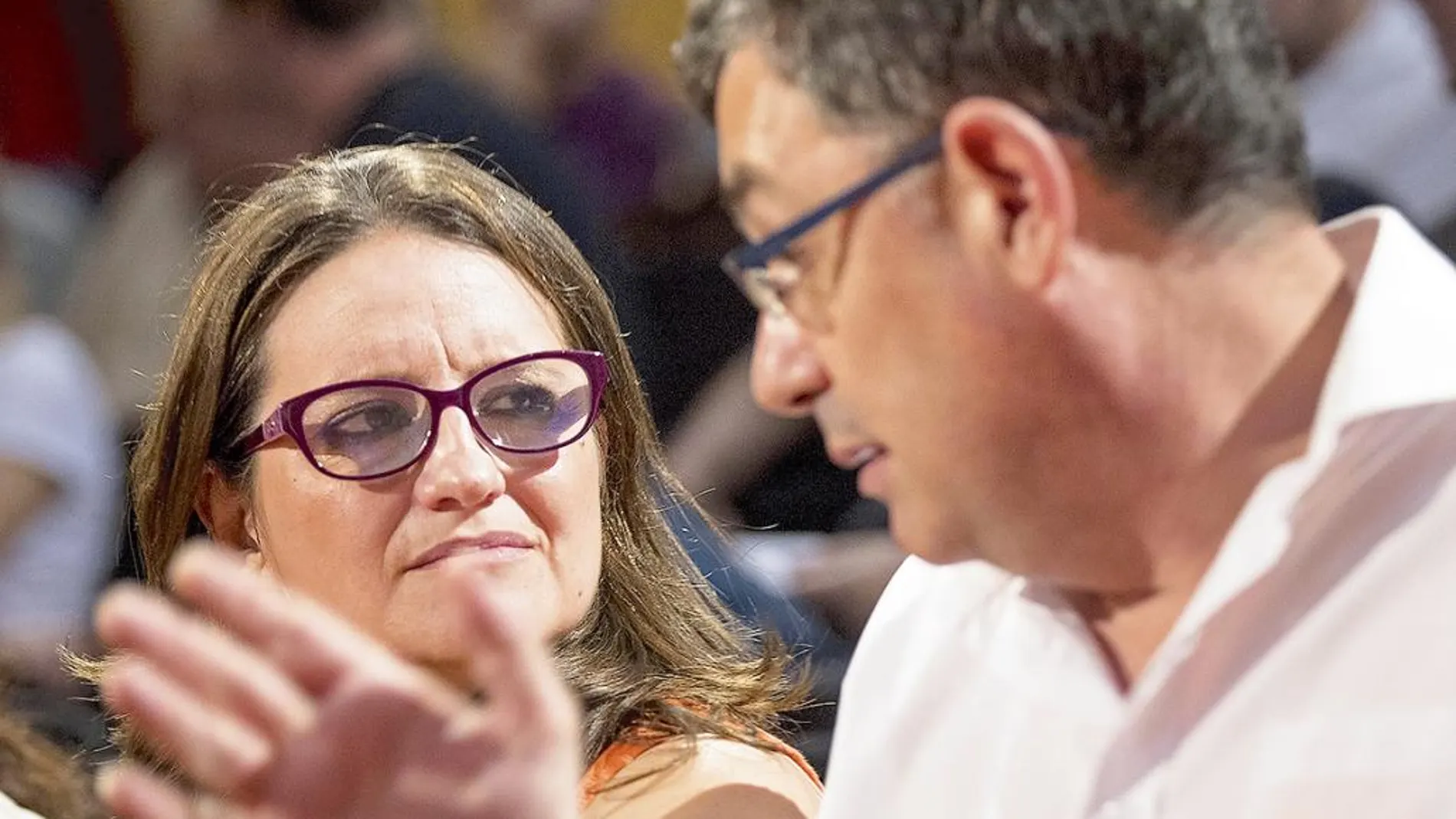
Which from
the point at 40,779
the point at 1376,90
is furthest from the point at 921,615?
the point at 1376,90

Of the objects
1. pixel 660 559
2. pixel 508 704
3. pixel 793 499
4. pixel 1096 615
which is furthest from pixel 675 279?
pixel 508 704

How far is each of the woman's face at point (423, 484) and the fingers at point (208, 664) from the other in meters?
0.76

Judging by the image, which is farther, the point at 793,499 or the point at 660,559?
the point at 793,499

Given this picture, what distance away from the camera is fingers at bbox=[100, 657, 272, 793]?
1.15 m

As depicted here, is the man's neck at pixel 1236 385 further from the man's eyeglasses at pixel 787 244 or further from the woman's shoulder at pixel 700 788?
the woman's shoulder at pixel 700 788

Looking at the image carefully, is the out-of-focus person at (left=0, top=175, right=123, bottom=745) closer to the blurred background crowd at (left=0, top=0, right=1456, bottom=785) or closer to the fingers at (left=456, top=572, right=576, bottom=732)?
the blurred background crowd at (left=0, top=0, right=1456, bottom=785)

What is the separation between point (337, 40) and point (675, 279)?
2.62 ft

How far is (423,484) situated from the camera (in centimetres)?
199

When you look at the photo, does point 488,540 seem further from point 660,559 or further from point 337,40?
point 337,40

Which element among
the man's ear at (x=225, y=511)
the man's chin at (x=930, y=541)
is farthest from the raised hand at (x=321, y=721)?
the man's ear at (x=225, y=511)

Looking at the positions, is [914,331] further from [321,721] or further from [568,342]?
[568,342]

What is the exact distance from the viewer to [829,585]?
132 inches

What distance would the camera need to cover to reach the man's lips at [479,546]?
6.48 feet

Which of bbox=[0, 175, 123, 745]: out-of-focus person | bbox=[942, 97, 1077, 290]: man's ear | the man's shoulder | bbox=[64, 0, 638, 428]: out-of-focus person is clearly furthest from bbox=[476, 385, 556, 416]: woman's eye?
bbox=[0, 175, 123, 745]: out-of-focus person
